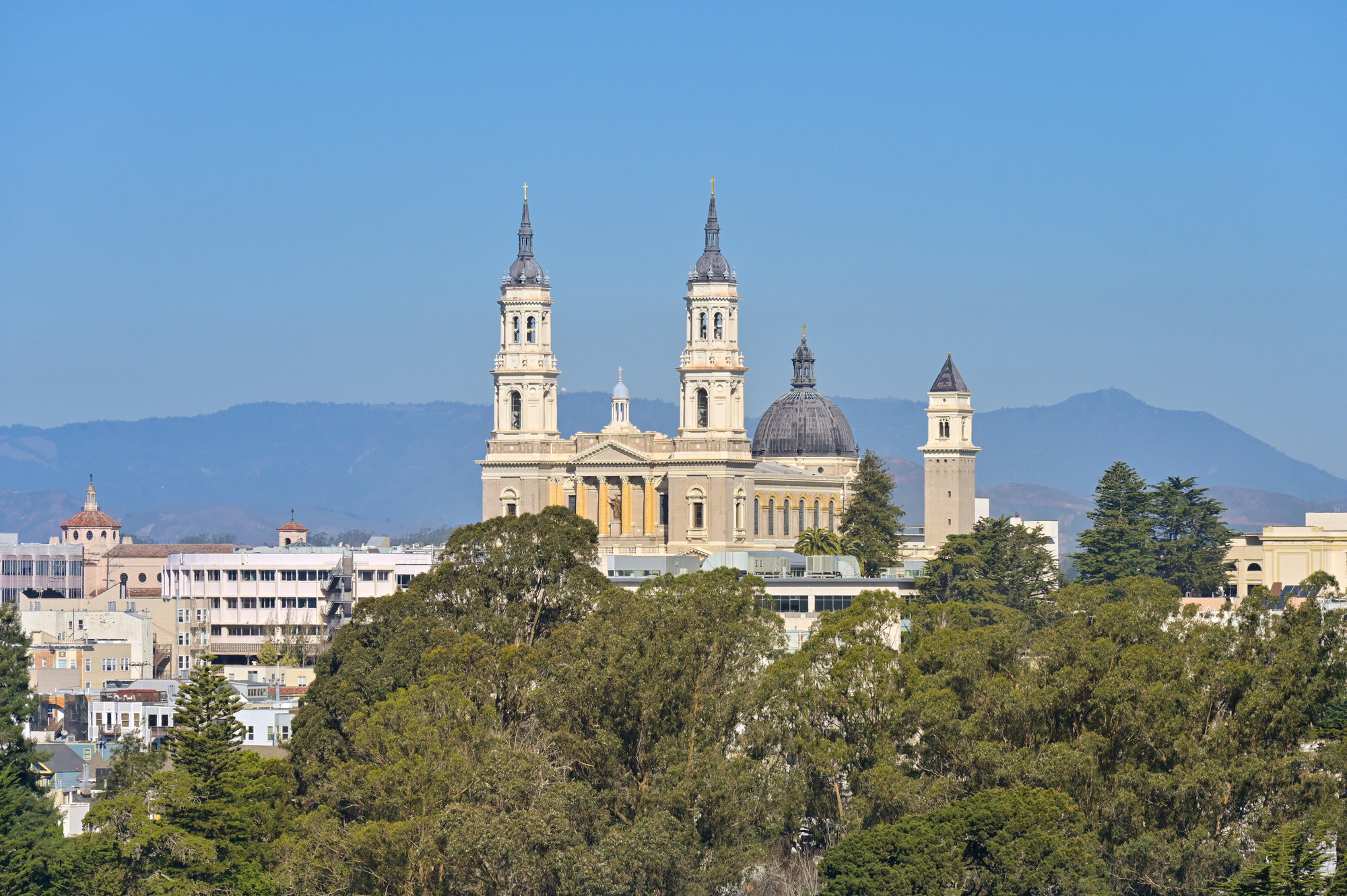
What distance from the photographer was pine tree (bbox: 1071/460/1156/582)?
13325 centimetres

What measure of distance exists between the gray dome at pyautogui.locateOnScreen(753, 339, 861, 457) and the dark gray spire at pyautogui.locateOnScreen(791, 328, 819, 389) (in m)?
3.55

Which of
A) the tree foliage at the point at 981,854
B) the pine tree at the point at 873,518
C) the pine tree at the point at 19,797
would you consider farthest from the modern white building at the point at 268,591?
the tree foliage at the point at 981,854

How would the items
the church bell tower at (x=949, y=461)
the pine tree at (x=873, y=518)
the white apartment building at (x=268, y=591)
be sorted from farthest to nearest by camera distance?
1. the church bell tower at (x=949, y=461)
2. the white apartment building at (x=268, y=591)
3. the pine tree at (x=873, y=518)

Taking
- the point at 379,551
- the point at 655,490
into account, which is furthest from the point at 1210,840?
the point at 379,551

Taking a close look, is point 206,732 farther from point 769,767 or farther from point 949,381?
point 949,381

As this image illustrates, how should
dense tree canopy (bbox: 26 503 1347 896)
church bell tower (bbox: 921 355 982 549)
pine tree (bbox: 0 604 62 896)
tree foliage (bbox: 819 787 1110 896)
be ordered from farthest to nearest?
1. church bell tower (bbox: 921 355 982 549)
2. pine tree (bbox: 0 604 62 896)
3. dense tree canopy (bbox: 26 503 1347 896)
4. tree foliage (bbox: 819 787 1110 896)

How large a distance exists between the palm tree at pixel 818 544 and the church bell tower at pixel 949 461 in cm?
1793

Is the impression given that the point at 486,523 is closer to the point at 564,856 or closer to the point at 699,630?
the point at 699,630

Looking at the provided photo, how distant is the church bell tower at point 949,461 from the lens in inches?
6467

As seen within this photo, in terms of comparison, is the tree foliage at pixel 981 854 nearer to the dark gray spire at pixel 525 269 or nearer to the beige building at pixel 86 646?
the beige building at pixel 86 646

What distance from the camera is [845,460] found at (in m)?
181

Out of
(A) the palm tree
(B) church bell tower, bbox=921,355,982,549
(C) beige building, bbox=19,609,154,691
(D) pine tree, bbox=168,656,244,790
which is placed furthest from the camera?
(B) church bell tower, bbox=921,355,982,549

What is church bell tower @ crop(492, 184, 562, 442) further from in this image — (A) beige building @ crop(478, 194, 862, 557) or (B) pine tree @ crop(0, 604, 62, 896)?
(B) pine tree @ crop(0, 604, 62, 896)

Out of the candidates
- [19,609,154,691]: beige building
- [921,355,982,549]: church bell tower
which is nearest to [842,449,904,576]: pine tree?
[921,355,982,549]: church bell tower
